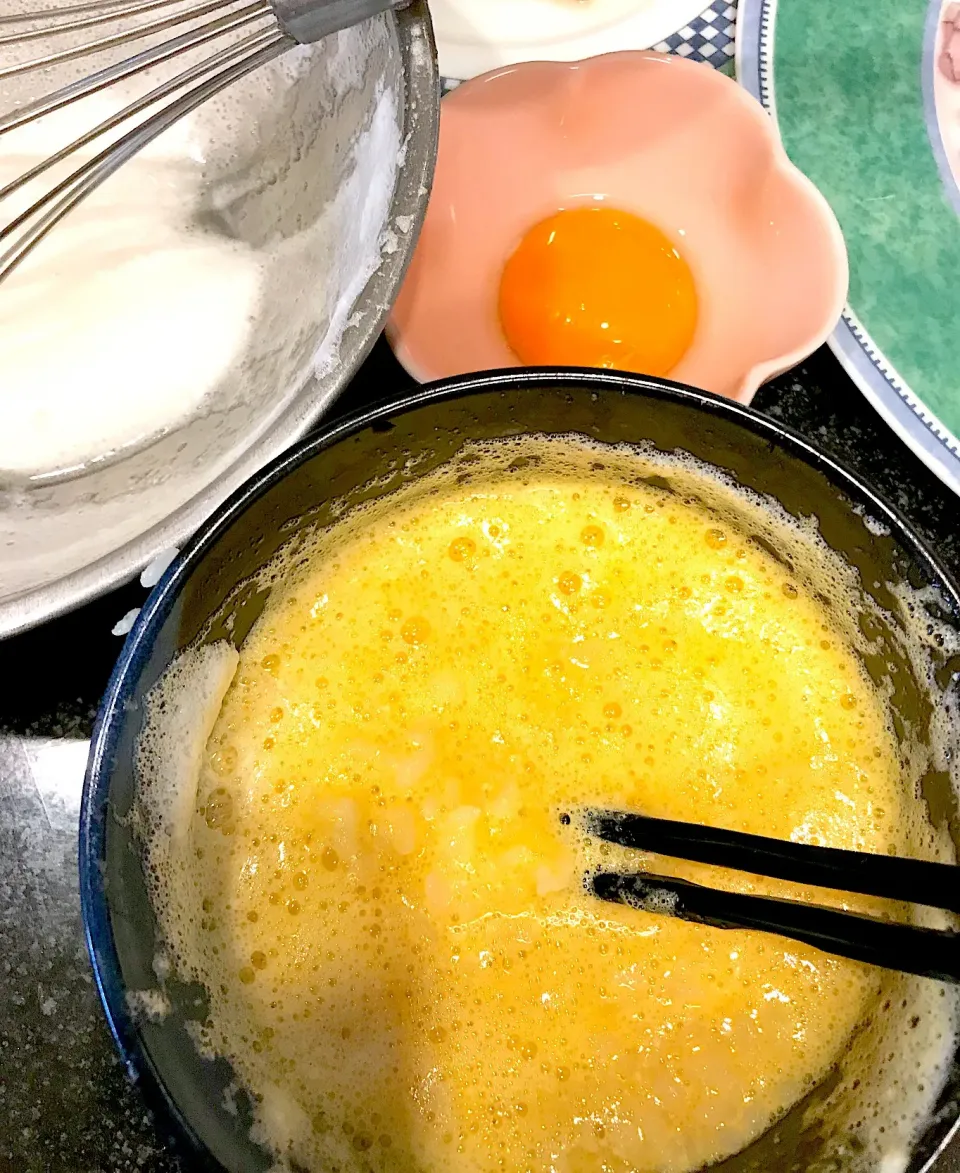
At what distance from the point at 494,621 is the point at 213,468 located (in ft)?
0.82

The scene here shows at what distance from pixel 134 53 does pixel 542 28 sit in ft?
1.31

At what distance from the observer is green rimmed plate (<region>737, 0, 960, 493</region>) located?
3.15 ft

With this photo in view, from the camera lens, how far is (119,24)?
85cm

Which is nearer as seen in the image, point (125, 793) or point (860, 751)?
point (125, 793)

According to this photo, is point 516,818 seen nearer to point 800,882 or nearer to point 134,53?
point 800,882

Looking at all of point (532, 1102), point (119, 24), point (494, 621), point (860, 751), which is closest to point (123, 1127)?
point (532, 1102)

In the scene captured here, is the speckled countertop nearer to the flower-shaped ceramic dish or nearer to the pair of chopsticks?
the flower-shaped ceramic dish

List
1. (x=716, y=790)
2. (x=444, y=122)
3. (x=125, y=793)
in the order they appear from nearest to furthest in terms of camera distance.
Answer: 1. (x=125, y=793)
2. (x=716, y=790)
3. (x=444, y=122)

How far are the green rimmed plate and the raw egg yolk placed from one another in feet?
0.53

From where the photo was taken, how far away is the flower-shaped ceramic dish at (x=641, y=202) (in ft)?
3.03

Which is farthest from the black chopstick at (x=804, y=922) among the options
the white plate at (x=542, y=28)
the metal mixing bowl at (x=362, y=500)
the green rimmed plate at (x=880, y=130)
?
the white plate at (x=542, y=28)

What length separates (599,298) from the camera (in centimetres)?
97

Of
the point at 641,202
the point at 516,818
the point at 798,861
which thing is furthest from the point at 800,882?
the point at 641,202

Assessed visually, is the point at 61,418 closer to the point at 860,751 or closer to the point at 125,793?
the point at 125,793
